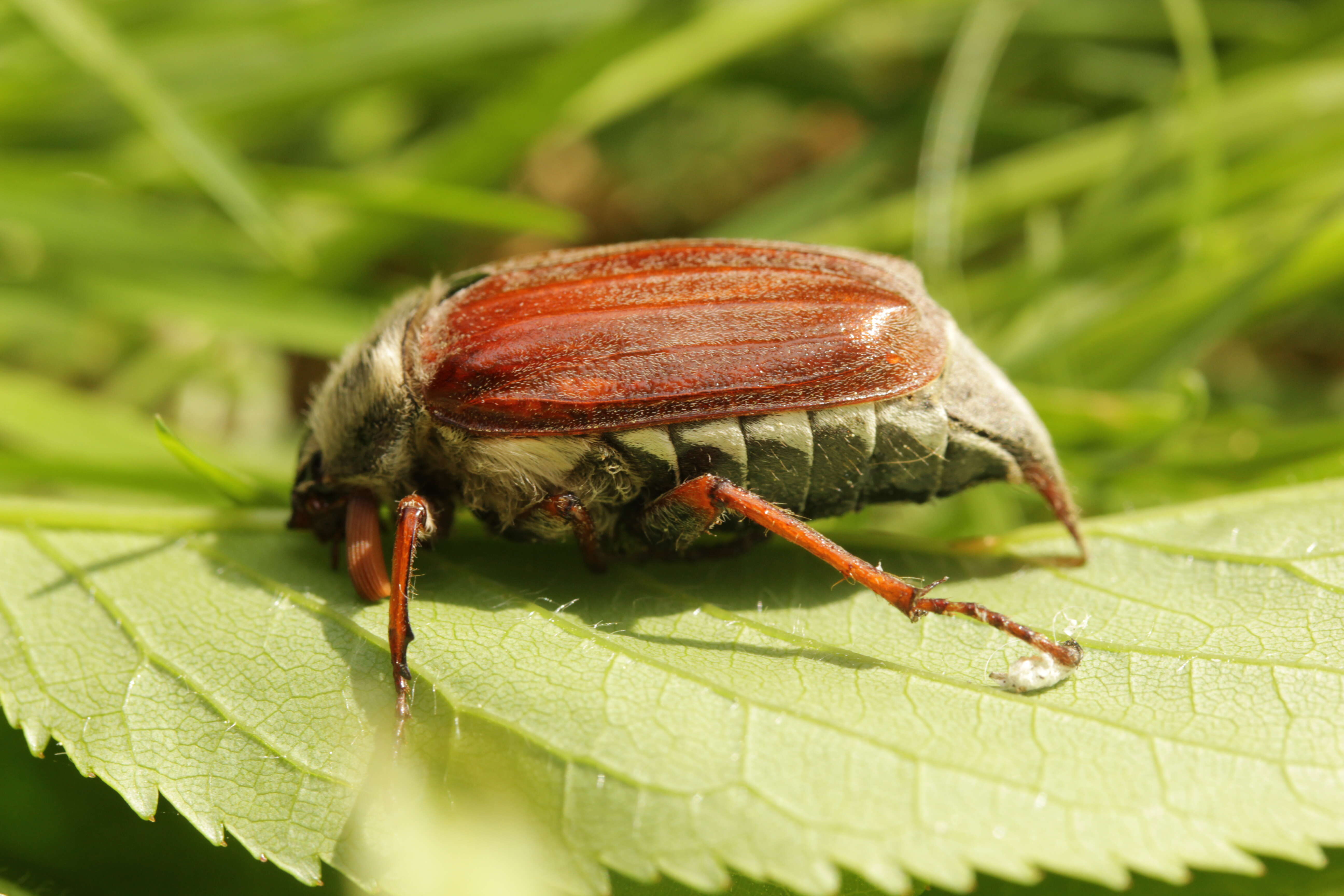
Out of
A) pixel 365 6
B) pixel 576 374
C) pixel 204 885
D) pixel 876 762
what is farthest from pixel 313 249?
pixel 876 762

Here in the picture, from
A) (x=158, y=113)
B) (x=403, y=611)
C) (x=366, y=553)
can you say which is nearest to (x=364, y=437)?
(x=366, y=553)

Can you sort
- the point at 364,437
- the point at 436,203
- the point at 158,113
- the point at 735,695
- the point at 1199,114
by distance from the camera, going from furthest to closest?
the point at 436,203
the point at 1199,114
the point at 158,113
the point at 364,437
the point at 735,695

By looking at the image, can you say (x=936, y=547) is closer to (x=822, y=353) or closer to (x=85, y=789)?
(x=822, y=353)

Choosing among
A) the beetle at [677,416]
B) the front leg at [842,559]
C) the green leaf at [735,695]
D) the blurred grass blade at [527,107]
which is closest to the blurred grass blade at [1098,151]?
the blurred grass blade at [527,107]

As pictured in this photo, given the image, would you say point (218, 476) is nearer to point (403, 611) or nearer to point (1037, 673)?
point (403, 611)

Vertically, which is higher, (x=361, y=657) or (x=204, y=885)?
(x=361, y=657)

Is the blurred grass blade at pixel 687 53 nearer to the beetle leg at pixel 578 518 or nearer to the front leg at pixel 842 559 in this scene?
the beetle leg at pixel 578 518
